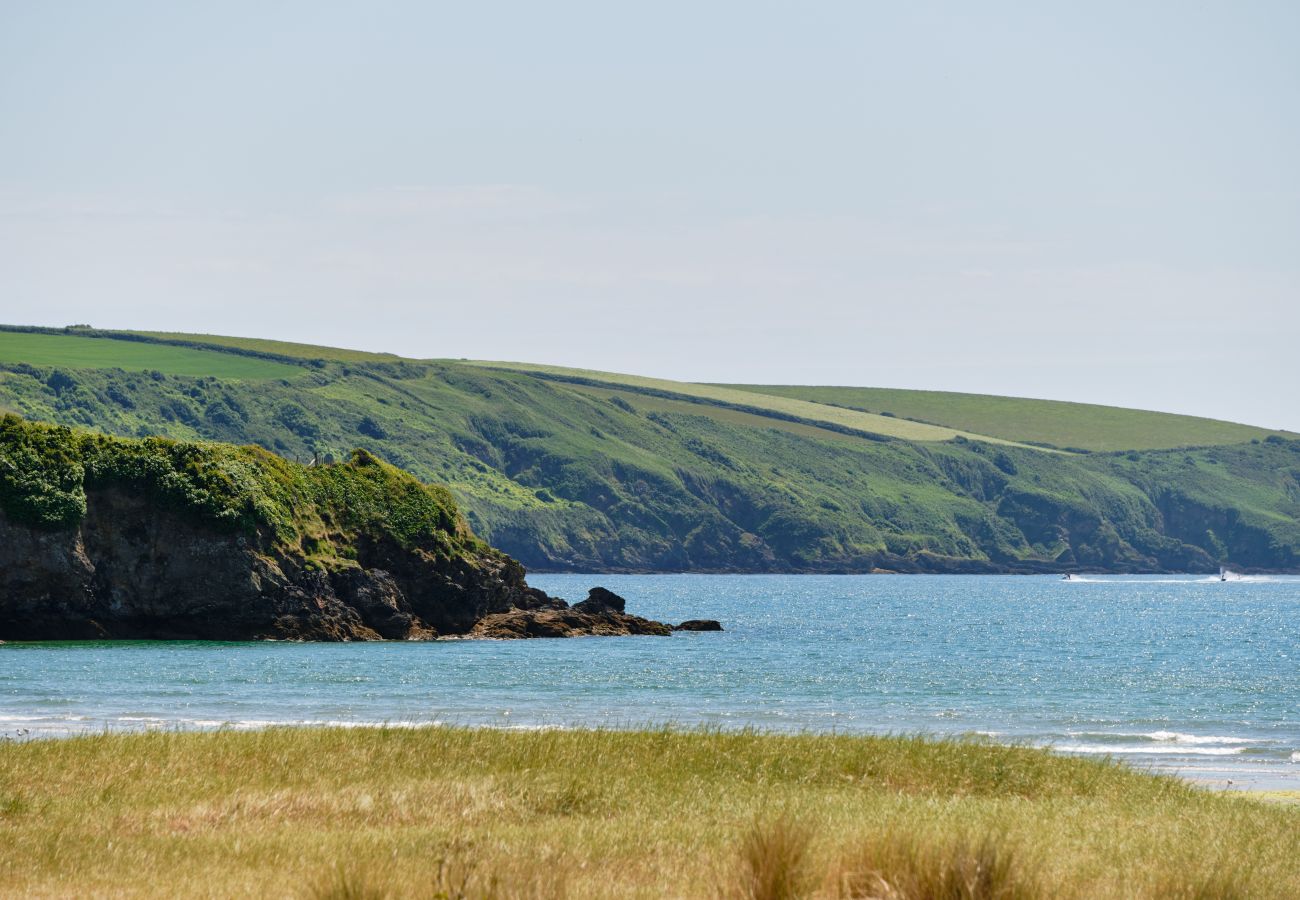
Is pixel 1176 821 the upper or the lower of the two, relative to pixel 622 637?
upper

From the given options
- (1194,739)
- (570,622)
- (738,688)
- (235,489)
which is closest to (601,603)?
(570,622)

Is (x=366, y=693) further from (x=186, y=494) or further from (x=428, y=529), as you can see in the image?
(x=428, y=529)

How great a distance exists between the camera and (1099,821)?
19375mm

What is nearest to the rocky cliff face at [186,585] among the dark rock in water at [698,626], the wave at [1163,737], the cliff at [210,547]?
the cliff at [210,547]

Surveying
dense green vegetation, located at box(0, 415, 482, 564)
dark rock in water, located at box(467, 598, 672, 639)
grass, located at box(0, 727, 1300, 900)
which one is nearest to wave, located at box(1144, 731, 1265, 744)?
grass, located at box(0, 727, 1300, 900)

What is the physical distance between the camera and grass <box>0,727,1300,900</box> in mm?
14000

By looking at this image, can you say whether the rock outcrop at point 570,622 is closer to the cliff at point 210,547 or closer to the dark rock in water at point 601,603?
the dark rock in water at point 601,603

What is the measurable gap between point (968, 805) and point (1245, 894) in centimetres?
621

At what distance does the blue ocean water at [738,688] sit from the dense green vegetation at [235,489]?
7221 millimetres

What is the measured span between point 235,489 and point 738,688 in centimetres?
3344

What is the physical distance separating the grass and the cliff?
51.0 metres

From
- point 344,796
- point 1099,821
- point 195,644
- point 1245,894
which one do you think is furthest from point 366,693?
point 1245,894

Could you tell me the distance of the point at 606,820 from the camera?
1806cm

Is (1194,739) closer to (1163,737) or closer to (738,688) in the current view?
(1163,737)
